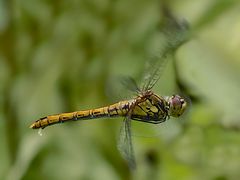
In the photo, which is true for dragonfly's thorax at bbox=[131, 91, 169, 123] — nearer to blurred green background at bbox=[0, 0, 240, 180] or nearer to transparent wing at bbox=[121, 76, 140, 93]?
transparent wing at bbox=[121, 76, 140, 93]

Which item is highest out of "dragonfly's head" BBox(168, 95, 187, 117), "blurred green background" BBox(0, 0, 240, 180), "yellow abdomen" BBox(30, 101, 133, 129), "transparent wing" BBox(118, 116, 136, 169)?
"blurred green background" BBox(0, 0, 240, 180)

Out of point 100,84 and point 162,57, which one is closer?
point 162,57

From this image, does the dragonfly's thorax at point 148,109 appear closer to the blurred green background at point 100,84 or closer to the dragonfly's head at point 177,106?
the dragonfly's head at point 177,106

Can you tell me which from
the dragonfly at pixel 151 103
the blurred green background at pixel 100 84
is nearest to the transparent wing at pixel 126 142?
the dragonfly at pixel 151 103

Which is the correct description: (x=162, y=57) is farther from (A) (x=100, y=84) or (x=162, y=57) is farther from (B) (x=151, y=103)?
(A) (x=100, y=84)

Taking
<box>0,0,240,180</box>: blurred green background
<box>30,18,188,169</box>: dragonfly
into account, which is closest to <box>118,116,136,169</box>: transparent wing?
<box>30,18,188,169</box>: dragonfly

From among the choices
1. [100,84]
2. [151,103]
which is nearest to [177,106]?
[151,103]

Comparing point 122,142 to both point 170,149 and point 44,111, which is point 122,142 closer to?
point 170,149
